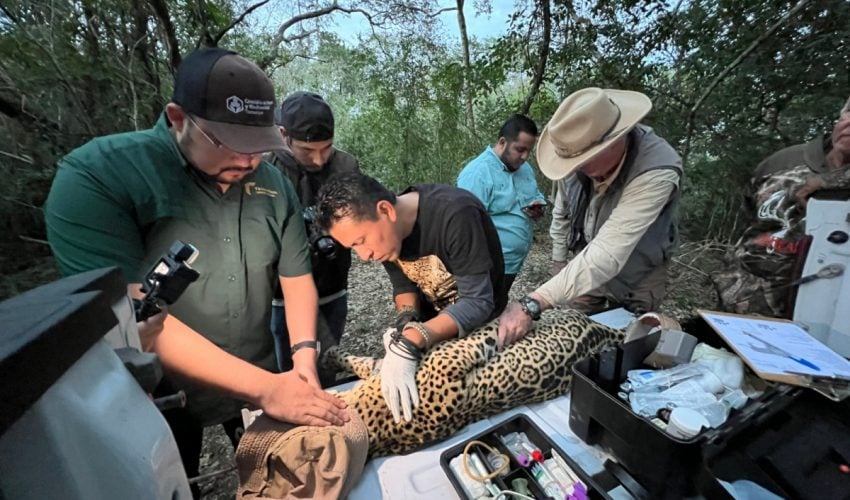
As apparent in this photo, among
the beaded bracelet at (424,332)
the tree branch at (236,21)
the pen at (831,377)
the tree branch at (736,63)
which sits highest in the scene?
the tree branch at (236,21)

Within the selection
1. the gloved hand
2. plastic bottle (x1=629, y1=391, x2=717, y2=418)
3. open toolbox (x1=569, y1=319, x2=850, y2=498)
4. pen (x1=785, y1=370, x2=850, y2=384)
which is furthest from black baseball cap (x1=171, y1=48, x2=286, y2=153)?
pen (x1=785, y1=370, x2=850, y2=384)

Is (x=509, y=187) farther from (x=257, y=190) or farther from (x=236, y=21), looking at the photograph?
(x=236, y=21)

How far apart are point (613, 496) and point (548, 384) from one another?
0.47 m

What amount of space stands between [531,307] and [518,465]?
2.31ft

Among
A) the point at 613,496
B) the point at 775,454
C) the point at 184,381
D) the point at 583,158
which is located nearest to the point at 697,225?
the point at 583,158

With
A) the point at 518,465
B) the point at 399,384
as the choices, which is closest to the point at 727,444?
the point at 518,465

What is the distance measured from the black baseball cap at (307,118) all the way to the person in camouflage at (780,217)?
98.3 inches

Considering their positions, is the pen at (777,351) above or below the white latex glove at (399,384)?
above

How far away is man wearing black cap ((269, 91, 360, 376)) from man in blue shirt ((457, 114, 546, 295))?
1007 millimetres

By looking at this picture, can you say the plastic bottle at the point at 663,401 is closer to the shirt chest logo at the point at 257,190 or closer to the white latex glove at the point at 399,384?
the white latex glove at the point at 399,384

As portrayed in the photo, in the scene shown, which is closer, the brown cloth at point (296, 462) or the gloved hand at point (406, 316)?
the brown cloth at point (296, 462)

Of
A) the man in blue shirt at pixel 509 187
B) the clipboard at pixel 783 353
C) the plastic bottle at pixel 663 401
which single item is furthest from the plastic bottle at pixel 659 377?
the man in blue shirt at pixel 509 187

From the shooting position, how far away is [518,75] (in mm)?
5297

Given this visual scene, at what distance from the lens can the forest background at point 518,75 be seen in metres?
3.09
